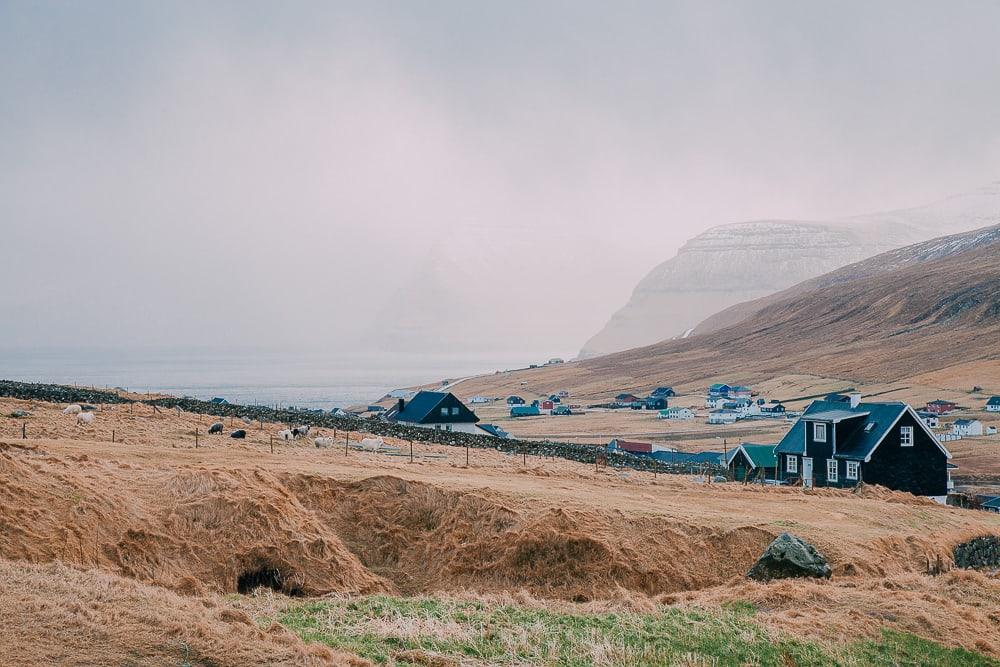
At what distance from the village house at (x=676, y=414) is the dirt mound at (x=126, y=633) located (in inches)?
5262

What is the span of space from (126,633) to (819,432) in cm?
4725

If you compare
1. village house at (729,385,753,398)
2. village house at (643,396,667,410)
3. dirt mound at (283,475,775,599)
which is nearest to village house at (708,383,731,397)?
village house at (729,385,753,398)

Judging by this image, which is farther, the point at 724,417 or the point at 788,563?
the point at 724,417

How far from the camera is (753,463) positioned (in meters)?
60.8

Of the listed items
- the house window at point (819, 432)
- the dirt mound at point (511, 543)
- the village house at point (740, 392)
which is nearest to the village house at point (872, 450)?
the house window at point (819, 432)

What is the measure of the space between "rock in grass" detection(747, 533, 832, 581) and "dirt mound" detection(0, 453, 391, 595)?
10.2m

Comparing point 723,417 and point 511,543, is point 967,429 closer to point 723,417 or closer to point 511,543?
point 723,417

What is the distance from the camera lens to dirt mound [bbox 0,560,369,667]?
1266 centimetres

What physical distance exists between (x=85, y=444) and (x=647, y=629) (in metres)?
27.5

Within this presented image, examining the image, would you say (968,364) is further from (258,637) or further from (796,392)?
(258,637)

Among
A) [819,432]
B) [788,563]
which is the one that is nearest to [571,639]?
[788,563]

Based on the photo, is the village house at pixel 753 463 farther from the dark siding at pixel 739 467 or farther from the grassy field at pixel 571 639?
the grassy field at pixel 571 639

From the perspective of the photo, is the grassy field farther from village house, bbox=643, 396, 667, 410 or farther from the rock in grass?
village house, bbox=643, 396, 667, 410

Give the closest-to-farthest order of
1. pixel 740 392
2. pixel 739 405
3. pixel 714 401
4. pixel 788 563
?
1. pixel 788 563
2. pixel 739 405
3. pixel 714 401
4. pixel 740 392
